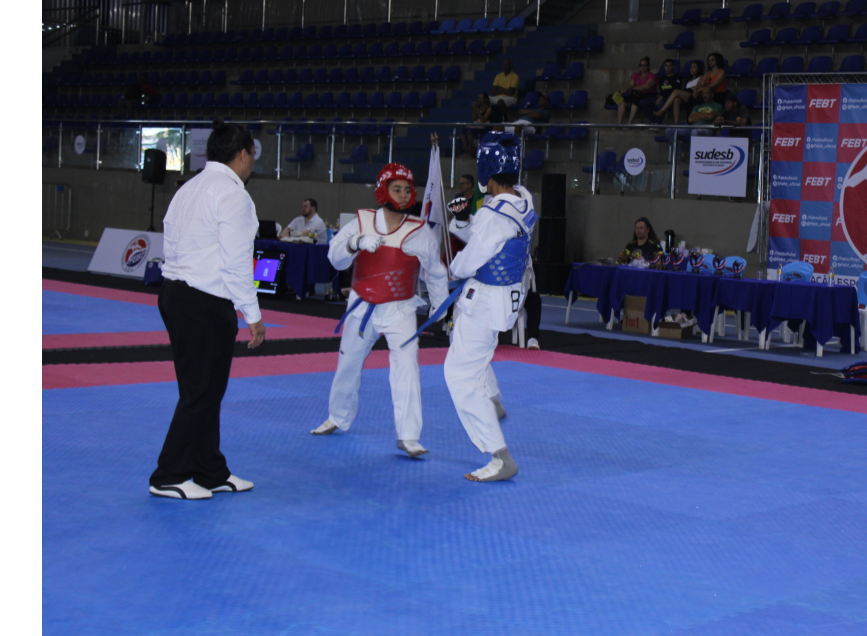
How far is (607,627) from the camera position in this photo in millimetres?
3410

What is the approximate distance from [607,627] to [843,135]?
11082 millimetres

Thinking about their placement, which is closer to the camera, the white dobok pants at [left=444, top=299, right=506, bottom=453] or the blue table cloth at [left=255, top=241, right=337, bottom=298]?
the white dobok pants at [left=444, top=299, right=506, bottom=453]

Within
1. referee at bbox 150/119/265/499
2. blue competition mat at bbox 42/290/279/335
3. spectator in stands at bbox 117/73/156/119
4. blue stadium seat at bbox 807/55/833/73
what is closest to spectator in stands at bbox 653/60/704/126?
blue stadium seat at bbox 807/55/833/73

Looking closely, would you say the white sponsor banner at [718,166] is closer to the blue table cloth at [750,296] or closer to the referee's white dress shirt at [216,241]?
the blue table cloth at [750,296]

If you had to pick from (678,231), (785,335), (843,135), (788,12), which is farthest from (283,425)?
(788,12)

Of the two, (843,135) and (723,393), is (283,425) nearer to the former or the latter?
(723,393)

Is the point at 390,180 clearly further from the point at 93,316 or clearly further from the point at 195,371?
the point at 93,316

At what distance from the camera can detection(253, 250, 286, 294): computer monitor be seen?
1496 cm

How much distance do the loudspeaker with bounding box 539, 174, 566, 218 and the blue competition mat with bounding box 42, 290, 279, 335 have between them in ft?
18.0

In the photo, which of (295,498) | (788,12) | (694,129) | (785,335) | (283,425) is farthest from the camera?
(788,12)

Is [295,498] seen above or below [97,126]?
below

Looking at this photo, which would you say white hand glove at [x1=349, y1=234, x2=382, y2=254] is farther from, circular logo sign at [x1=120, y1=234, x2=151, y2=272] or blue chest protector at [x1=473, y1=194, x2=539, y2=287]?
circular logo sign at [x1=120, y1=234, x2=151, y2=272]

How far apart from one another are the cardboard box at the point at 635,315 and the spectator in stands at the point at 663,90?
544 centimetres

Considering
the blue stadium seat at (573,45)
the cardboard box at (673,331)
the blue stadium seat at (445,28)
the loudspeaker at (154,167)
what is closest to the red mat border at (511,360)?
the cardboard box at (673,331)
